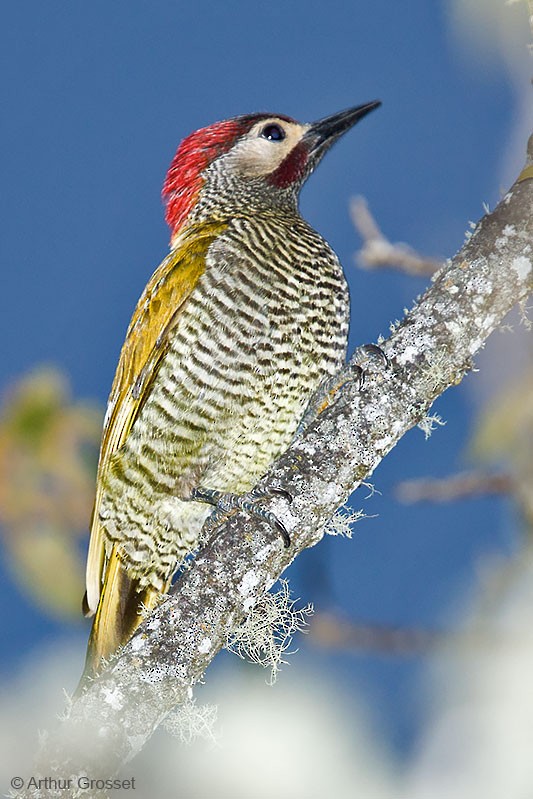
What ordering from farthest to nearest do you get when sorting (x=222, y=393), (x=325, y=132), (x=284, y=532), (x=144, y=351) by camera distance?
(x=325, y=132) < (x=144, y=351) < (x=222, y=393) < (x=284, y=532)

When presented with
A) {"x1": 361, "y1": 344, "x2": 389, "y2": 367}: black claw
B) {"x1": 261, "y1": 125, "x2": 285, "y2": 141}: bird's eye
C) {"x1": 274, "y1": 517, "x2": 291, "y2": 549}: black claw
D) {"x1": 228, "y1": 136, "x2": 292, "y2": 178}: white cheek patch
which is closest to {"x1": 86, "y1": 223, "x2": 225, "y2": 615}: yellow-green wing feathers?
{"x1": 228, "y1": 136, "x2": 292, "y2": 178}: white cheek patch

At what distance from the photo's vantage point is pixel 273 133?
176 inches

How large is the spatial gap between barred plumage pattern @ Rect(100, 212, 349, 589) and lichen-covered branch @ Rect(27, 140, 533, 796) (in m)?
0.84

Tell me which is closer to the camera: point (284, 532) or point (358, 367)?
point (284, 532)

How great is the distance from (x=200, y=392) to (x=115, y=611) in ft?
2.98

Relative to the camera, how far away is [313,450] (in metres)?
2.60

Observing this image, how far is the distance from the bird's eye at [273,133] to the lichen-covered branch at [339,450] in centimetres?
198

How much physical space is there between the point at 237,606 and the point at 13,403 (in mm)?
1363

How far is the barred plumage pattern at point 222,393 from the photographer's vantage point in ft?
11.5

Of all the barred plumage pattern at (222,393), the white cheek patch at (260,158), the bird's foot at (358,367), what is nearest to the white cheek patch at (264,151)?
the white cheek patch at (260,158)

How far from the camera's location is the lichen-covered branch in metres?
2.35

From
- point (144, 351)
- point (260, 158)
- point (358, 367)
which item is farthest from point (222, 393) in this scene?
point (260, 158)

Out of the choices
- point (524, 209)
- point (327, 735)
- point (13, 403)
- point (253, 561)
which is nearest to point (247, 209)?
point (13, 403)

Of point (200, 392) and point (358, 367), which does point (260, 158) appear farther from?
point (358, 367)
